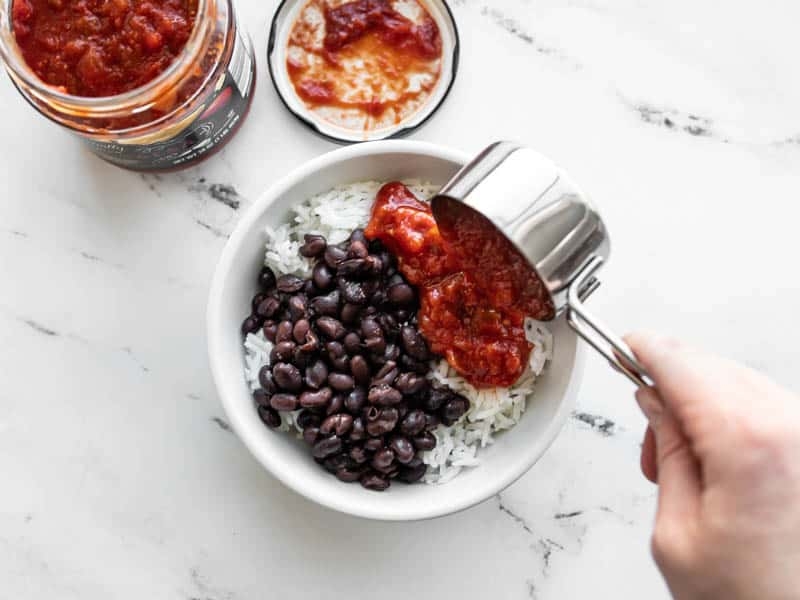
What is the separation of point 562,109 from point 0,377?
142cm

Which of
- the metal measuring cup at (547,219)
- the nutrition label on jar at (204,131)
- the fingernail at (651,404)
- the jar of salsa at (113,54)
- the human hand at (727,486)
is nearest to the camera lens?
the human hand at (727,486)

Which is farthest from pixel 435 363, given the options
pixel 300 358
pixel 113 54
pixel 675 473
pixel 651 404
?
pixel 113 54

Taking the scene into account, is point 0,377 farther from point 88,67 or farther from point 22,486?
point 88,67

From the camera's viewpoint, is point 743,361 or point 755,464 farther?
point 743,361

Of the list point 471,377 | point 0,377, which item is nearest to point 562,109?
point 471,377

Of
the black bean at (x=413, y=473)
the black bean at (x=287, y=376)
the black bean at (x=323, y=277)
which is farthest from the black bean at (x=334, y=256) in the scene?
the black bean at (x=413, y=473)

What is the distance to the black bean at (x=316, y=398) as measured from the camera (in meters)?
1.75

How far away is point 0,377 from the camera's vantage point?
2.05m

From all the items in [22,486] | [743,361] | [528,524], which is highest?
[743,361]

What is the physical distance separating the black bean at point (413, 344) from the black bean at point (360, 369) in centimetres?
9

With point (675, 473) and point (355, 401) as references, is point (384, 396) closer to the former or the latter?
point (355, 401)

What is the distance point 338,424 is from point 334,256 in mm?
331

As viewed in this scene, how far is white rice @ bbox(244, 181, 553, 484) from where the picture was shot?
1.82 m

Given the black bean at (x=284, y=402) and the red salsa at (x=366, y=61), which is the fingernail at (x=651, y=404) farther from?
the red salsa at (x=366, y=61)
